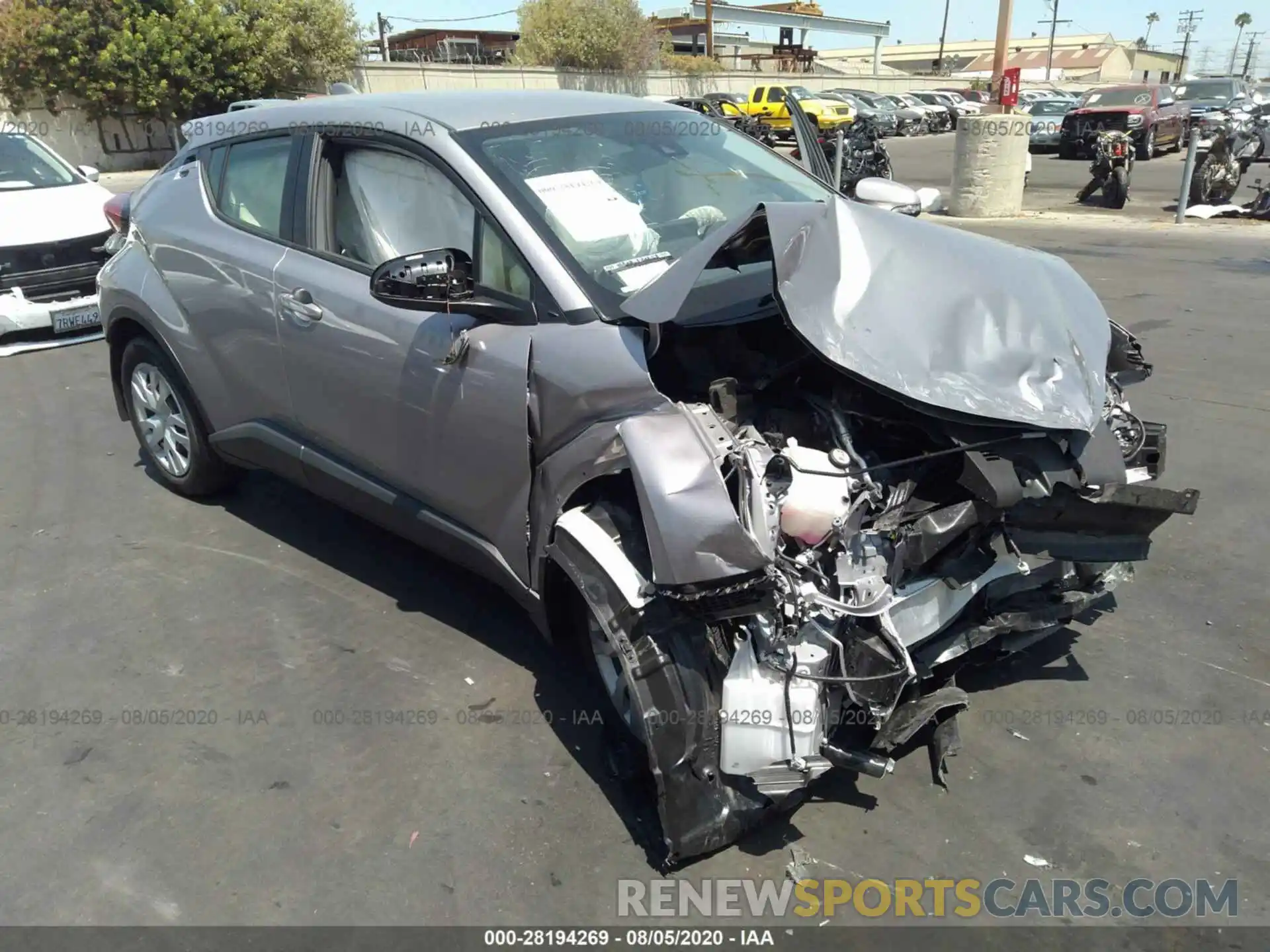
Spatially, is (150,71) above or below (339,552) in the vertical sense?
above

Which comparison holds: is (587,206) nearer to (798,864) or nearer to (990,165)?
(798,864)

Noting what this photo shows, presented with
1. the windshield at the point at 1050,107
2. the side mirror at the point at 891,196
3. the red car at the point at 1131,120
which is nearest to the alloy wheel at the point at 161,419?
the side mirror at the point at 891,196

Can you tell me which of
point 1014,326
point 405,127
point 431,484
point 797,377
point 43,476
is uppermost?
point 405,127

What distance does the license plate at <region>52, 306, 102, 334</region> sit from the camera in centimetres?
788

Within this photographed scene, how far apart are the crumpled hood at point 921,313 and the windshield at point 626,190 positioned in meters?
0.26

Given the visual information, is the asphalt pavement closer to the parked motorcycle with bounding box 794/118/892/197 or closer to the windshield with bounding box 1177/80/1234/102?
the parked motorcycle with bounding box 794/118/892/197

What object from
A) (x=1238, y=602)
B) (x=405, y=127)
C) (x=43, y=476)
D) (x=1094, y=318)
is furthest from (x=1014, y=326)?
(x=43, y=476)

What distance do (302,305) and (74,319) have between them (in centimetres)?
550

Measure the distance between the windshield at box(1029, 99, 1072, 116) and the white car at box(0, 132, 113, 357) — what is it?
1152 inches

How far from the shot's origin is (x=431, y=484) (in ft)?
11.0

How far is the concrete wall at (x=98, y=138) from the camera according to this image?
101 ft

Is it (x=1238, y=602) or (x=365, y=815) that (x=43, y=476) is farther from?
(x=1238, y=602)

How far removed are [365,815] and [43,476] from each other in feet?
12.1

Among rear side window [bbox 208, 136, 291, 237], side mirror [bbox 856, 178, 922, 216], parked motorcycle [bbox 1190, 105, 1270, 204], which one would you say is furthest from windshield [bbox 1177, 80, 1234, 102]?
rear side window [bbox 208, 136, 291, 237]
